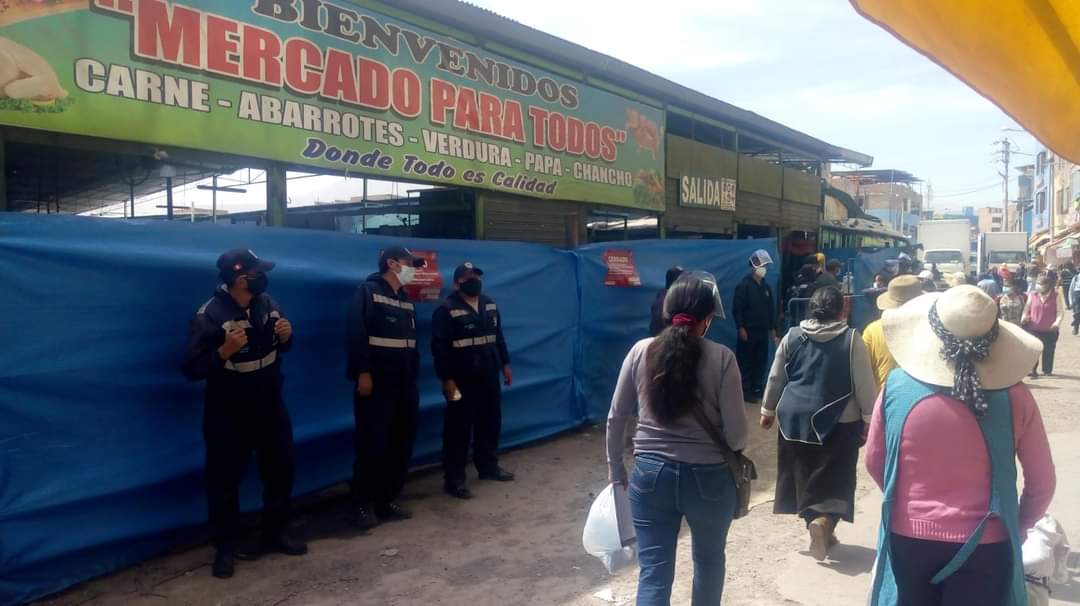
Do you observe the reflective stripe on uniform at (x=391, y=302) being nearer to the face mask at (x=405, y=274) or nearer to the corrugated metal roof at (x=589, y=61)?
the face mask at (x=405, y=274)

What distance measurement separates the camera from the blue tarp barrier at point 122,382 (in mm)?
3875

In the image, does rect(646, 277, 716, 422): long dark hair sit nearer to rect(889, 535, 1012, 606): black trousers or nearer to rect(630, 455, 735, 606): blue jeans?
rect(630, 455, 735, 606): blue jeans

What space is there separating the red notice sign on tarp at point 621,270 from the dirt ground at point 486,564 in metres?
2.61

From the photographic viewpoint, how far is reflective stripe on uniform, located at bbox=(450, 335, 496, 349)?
5930 mm

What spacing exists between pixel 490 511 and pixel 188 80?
3819 millimetres

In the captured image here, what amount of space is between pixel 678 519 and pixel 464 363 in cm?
306

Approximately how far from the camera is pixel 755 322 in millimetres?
9484

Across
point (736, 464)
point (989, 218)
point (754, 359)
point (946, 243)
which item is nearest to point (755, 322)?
point (754, 359)

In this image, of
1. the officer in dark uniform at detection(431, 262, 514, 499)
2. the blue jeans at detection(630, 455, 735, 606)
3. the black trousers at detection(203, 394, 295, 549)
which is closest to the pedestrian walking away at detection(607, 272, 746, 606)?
the blue jeans at detection(630, 455, 735, 606)

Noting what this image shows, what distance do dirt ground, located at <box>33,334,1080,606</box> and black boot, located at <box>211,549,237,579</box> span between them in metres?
0.04

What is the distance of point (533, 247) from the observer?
24.0 feet

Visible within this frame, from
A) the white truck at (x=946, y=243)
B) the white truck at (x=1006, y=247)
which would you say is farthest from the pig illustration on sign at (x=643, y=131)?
the white truck at (x=1006, y=247)

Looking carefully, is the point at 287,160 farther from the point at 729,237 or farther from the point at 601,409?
the point at 729,237

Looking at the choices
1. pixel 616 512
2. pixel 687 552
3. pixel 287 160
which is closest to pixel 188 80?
pixel 287 160
